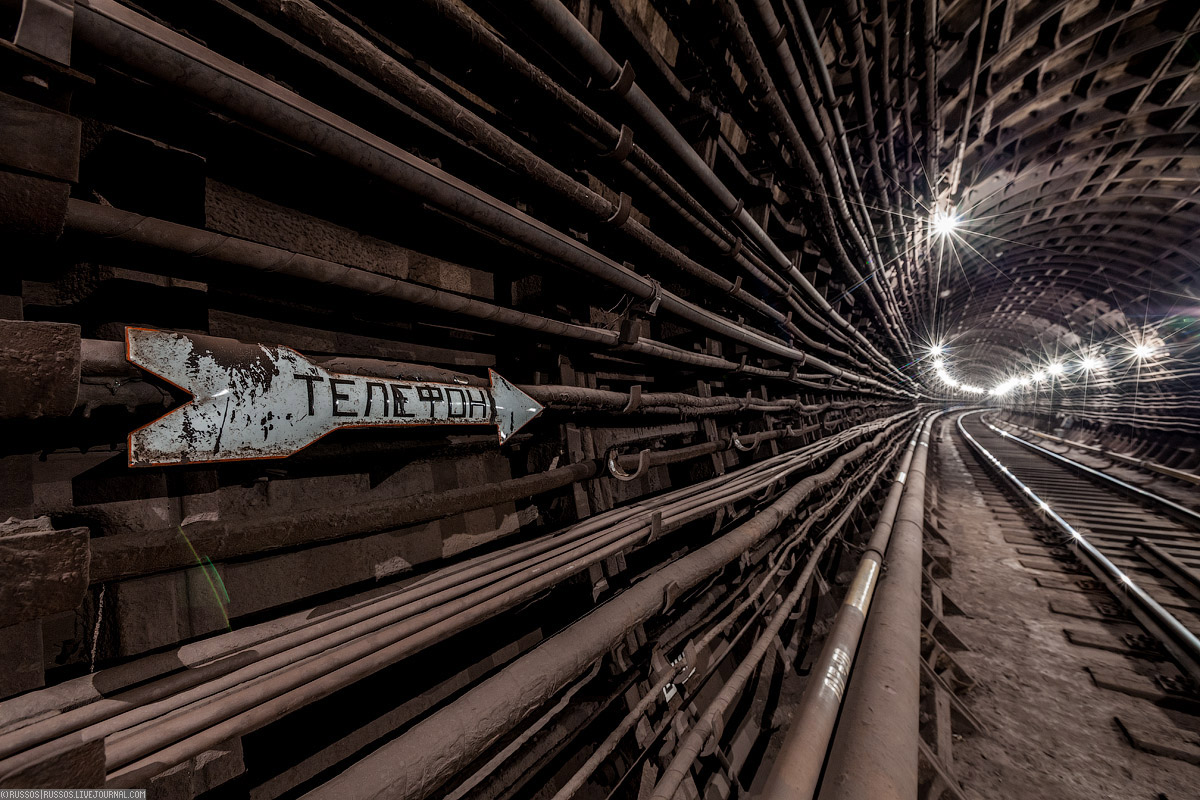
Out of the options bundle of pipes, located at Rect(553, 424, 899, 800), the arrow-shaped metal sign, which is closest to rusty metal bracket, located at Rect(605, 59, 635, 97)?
the arrow-shaped metal sign

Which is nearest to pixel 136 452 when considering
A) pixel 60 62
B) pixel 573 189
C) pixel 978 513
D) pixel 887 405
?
pixel 60 62

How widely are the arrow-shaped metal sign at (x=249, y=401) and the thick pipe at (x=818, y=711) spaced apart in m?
1.53

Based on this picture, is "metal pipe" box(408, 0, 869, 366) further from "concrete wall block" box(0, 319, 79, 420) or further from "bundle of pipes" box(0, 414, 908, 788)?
"bundle of pipes" box(0, 414, 908, 788)

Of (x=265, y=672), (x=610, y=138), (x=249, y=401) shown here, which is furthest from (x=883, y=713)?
(x=610, y=138)

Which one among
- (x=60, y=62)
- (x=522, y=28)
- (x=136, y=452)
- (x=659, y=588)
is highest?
(x=522, y=28)

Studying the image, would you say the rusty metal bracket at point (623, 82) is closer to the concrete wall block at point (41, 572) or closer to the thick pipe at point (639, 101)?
the thick pipe at point (639, 101)

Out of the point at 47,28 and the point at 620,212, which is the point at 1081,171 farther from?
the point at 47,28

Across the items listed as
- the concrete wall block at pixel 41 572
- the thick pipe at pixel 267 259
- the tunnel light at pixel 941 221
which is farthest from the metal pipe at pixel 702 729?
the tunnel light at pixel 941 221

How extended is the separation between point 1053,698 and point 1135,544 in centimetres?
535

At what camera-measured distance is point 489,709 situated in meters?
1.12

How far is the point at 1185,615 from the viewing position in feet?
14.1

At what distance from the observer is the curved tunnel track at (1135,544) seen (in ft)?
12.9

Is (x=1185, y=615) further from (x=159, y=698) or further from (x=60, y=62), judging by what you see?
(x=60, y=62)

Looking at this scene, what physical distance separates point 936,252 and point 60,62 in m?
18.0
